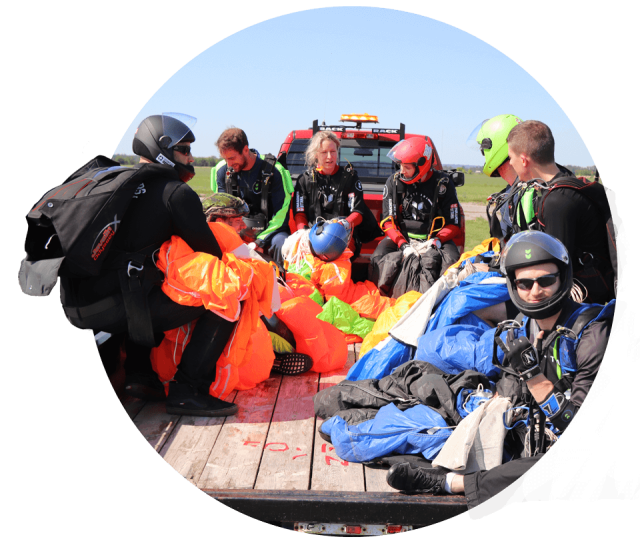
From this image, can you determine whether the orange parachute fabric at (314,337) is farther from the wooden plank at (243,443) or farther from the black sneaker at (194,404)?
the black sneaker at (194,404)

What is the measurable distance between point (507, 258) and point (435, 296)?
1.08 m

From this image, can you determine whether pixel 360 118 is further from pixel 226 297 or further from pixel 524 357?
pixel 524 357

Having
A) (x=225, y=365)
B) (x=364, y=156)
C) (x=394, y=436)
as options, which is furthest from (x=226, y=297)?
(x=364, y=156)

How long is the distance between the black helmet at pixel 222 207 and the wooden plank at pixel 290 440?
1023mm

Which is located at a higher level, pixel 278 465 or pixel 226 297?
pixel 226 297

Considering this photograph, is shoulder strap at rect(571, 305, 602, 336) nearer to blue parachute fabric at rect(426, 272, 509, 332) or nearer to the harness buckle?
blue parachute fabric at rect(426, 272, 509, 332)

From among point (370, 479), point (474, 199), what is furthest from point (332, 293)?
point (474, 199)

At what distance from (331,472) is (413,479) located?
1.17ft

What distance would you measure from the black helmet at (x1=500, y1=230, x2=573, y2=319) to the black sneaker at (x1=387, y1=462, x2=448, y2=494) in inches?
29.6

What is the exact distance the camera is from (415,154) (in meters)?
4.46

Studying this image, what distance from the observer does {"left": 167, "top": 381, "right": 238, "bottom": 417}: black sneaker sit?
2.92 metres

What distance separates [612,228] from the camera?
7.96ft

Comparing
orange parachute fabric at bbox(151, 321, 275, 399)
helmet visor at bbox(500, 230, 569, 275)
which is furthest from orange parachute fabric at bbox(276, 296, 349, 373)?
helmet visor at bbox(500, 230, 569, 275)

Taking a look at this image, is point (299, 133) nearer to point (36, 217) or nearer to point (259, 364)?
point (259, 364)
